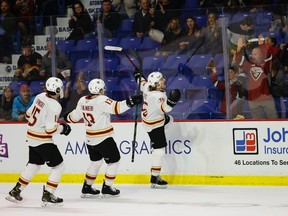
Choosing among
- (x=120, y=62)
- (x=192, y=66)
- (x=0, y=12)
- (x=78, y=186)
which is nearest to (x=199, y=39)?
(x=192, y=66)

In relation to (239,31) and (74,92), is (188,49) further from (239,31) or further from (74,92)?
(74,92)

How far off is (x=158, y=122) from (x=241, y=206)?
5.74 feet

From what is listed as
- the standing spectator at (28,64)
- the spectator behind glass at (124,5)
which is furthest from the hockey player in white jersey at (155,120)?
the spectator behind glass at (124,5)

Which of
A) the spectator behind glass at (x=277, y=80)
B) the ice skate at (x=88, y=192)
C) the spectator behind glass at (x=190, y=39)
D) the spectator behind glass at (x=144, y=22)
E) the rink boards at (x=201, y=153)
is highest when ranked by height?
the spectator behind glass at (x=144, y=22)

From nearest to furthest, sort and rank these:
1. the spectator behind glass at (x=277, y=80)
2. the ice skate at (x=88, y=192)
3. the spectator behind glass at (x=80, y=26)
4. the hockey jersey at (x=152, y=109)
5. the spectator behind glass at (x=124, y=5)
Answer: the ice skate at (x=88, y=192), the hockey jersey at (x=152, y=109), the spectator behind glass at (x=277, y=80), the spectator behind glass at (x=80, y=26), the spectator behind glass at (x=124, y=5)

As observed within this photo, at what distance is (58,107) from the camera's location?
8.88 metres

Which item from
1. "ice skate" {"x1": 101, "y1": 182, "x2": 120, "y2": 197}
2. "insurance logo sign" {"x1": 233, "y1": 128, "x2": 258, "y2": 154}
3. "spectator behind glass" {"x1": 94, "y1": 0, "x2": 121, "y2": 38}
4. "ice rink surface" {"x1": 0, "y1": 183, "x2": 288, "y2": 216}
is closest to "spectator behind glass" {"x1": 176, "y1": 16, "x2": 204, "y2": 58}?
"spectator behind glass" {"x1": 94, "y1": 0, "x2": 121, "y2": 38}

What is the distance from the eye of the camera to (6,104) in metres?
11.2

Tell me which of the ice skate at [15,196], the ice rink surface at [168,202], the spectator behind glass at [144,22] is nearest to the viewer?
the ice rink surface at [168,202]

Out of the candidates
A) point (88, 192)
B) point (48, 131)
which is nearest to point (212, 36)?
point (88, 192)

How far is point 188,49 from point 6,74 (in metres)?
2.45

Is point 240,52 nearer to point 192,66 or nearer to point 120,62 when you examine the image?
point 192,66

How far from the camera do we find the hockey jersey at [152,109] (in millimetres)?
9938

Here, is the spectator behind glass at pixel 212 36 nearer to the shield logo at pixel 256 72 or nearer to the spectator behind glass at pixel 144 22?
the shield logo at pixel 256 72
